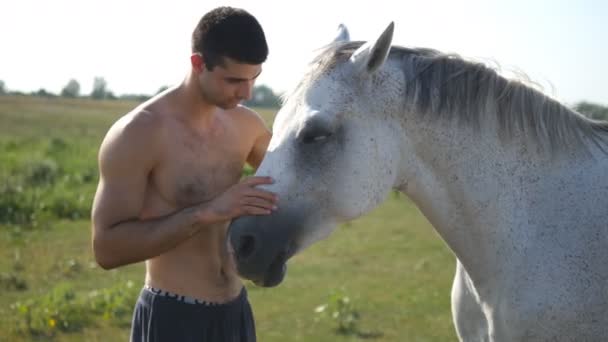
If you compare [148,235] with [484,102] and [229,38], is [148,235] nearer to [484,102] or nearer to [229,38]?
[229,38]

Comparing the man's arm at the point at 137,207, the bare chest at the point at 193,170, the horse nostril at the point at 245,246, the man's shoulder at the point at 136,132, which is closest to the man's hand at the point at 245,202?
the man's arm at the point at 137,207

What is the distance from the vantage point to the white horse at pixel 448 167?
2.74m

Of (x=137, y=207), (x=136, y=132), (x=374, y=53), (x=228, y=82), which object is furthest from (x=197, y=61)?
(x=374, y=53)

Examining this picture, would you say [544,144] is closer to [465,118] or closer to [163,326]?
[465,118]

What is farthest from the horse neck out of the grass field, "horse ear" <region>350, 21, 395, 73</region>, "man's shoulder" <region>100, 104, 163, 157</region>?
the grass field

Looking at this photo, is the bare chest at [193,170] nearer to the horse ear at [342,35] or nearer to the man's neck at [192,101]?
the man's neck at [192,101]

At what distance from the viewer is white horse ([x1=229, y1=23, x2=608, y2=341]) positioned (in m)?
2.74

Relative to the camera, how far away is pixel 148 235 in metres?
2.77

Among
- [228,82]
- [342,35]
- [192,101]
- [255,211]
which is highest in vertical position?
[342,35]

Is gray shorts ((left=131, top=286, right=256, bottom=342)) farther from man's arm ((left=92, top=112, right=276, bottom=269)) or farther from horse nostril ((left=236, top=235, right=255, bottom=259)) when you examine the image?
horse nostril ((left=236, top=235, right=255, bottom=259))

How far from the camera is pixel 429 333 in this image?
729cm

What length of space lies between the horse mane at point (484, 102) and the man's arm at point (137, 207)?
0.60m

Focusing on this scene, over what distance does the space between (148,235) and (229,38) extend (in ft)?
3.13

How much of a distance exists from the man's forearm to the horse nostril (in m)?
0.15
